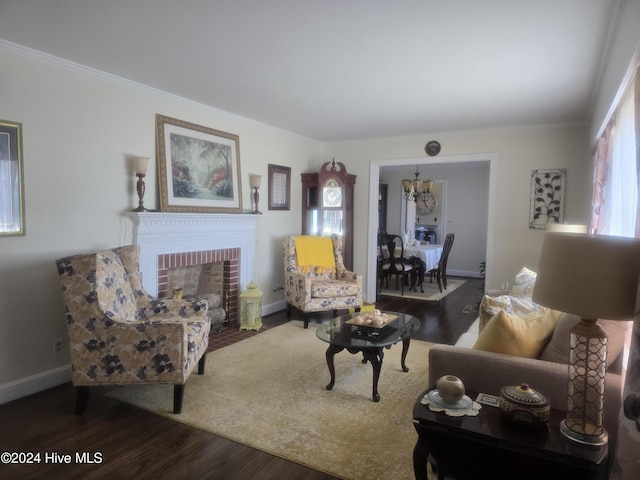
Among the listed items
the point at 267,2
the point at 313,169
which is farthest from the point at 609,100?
the point at 313,169

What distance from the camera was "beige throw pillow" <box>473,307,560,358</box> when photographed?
6.27ft

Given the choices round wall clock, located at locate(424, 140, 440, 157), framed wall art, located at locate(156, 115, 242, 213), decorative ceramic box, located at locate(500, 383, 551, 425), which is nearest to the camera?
decorative ceramic box, located at locate(500, 383, 551, 425)

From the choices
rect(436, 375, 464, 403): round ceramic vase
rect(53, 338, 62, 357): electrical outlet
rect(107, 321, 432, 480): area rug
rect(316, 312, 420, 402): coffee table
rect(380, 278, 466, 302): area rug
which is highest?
rect(436, 375, 464, 403): round ceramic vase

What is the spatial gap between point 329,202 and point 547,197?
2722 millimetres

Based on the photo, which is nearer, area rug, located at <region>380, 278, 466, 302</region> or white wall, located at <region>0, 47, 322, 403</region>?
white wall, located at <region>0, 47, 322, 403</region>

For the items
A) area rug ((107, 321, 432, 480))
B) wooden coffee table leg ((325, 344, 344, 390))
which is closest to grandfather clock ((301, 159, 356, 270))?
area rug ((107, 321, 432, 480))

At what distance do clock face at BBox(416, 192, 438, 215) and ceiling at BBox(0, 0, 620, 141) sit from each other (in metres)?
4.97

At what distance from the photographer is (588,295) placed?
1.33 metres

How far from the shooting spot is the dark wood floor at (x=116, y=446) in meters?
2.02

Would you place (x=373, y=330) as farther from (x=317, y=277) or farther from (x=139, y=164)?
(x=139, y=164)

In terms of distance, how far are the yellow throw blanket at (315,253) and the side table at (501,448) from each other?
3474mm

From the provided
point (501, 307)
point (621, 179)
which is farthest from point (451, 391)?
point (621, 179)

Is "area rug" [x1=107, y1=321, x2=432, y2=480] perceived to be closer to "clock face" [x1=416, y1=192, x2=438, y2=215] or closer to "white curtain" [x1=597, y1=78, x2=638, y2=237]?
"white curtain" [x1=597, y1=78, x2=638, y2=237]

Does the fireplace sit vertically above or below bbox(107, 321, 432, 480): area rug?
above
